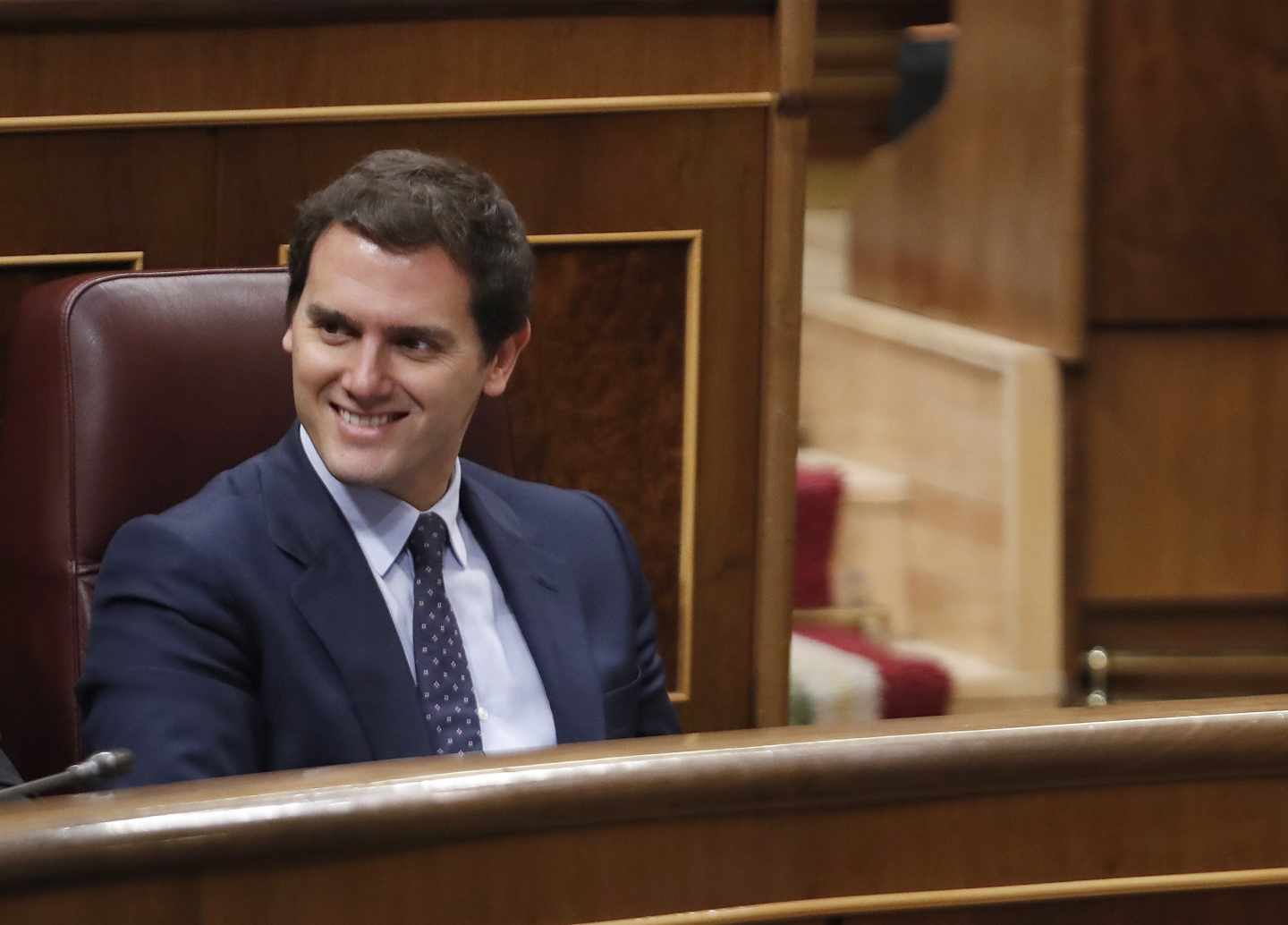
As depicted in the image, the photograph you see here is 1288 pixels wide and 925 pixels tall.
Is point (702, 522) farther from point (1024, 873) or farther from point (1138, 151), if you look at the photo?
point (1138, 151)

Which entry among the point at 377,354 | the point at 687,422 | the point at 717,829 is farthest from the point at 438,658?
the point at 687,422

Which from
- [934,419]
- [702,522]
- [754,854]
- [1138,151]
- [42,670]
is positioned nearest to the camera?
[754,854]

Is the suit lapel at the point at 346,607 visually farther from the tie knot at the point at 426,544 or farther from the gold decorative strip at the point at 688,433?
the gold decorative strip at the point at 688,433

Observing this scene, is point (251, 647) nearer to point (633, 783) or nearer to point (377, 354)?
point (377, 354)

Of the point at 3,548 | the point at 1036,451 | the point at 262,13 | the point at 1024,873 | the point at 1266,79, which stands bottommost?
the point at 1024,873

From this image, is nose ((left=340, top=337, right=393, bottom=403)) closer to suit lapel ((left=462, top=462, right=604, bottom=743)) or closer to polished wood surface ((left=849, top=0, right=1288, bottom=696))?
suit lapel ((left=462, top=462, right=604, bottom=743))

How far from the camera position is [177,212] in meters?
1.35

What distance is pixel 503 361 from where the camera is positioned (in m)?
1.16

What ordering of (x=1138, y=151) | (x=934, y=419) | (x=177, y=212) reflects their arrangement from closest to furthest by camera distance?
(x=177, y=212)
(x=1138, y=151)
(x=934, y=419)

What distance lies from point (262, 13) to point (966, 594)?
4.08 feet

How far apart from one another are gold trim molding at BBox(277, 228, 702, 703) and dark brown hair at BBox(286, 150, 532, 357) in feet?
1.07

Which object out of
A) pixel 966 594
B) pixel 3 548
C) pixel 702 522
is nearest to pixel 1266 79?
pixel 966 594

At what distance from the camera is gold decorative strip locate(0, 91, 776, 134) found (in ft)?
4.33

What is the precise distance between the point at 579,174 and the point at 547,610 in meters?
0.40
